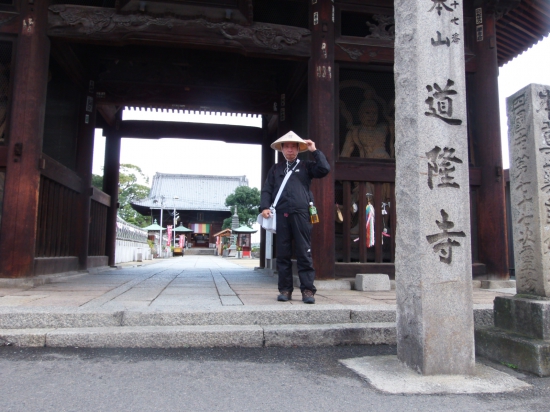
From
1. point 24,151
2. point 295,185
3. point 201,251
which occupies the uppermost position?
point 24,151

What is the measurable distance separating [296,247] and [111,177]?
7118 mm

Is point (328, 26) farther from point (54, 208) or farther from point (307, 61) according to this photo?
point (54, 208)

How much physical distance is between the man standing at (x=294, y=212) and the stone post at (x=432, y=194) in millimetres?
1508

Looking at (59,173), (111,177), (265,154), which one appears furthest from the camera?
(265,154)

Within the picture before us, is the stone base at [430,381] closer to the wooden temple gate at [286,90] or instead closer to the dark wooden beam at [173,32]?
the wooden temple gate at [286,90]

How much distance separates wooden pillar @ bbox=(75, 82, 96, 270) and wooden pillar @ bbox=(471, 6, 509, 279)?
6.75m

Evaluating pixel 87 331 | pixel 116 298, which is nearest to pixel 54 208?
pixel 116 298

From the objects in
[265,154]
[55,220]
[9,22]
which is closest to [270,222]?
[55,220]

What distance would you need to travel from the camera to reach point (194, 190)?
4950 centimetres

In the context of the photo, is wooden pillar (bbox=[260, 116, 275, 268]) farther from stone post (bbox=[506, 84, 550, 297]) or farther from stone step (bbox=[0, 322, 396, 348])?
stone post (bbox=[506, 84, 550, 297])

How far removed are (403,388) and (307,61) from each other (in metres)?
5.12

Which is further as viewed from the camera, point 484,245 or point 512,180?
point 484,245

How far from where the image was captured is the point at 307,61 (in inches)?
254

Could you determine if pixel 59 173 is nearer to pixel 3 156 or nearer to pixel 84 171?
pixel 3 156
